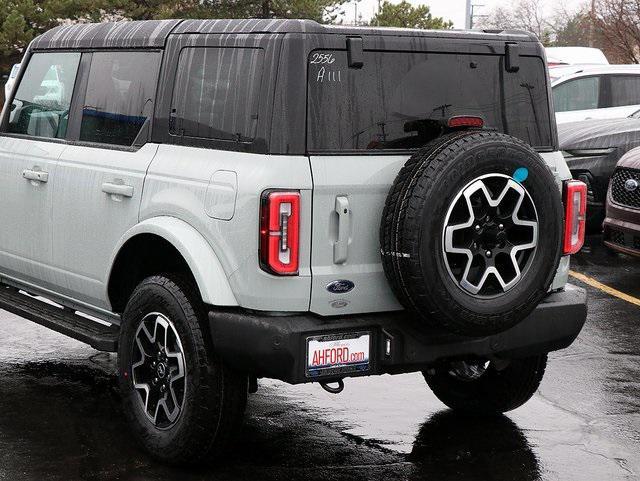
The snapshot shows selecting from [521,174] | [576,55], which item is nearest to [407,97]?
[521,174]

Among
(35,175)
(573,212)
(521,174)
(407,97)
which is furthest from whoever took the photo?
(35,175)

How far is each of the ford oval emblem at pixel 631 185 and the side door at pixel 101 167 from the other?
5.01m

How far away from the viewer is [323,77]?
4.64 meters

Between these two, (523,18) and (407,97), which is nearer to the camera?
(407,97)

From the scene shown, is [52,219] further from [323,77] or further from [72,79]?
[323,77]

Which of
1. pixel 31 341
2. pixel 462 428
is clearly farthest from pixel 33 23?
pixel 462 428

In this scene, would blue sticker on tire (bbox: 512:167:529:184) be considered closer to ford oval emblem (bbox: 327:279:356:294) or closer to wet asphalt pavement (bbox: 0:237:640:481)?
ford oval emblem (bbox: 327:279:356:294)

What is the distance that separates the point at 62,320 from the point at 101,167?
824mm

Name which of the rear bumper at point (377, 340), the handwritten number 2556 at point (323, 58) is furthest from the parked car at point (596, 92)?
the handwritten number 2556 at point (323, 58)

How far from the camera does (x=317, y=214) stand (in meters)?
4.52

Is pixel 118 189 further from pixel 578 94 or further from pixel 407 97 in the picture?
pixel 578 94

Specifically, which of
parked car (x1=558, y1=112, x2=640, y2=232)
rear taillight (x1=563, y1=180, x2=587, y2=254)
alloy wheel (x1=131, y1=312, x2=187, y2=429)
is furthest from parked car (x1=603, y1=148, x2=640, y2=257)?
alloy wheel (x1=131, y1=312, x2=187, y2=429)

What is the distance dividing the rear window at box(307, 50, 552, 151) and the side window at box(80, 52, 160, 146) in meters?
0.99

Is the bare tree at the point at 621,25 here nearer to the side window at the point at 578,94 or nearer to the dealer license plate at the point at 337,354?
the side window at the point at 578,94
